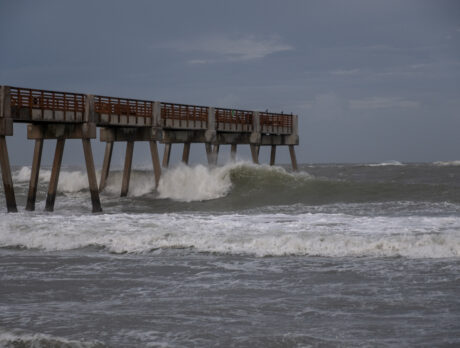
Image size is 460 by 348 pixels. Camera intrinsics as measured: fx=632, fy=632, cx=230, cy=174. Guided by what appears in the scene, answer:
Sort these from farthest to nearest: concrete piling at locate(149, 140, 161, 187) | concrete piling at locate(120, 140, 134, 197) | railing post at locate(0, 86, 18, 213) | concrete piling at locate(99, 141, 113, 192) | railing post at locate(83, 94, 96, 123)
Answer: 1. concrete piling at locate(99, 141, 113, 192)
2. concrete piling at locate(120, 140, 134, 197)
3. concrete piling at locate(149, 140, 161, 187)
4. railing post at locate(83, 94, 96, 123)
5. railing post at locate(0, 86, 18, 213)

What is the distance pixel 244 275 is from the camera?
32.4 ft

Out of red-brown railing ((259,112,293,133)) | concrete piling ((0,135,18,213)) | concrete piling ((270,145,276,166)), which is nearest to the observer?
concrete piling ((0,135,18,213))

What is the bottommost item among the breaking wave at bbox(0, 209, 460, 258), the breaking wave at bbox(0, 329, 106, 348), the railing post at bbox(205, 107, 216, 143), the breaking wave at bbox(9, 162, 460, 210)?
the breaking wave at bbox(0, 329, 106, 348)

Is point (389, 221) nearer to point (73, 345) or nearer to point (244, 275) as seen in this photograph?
point (244, 275)

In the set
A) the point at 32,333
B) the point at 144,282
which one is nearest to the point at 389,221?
the point at 144,282

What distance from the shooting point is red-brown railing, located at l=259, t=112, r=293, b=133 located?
35062mm

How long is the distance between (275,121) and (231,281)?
27.3 meters

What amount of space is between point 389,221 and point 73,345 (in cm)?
1103

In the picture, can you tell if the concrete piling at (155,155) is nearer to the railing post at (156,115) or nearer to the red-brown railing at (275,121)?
the railing post at (156,115)

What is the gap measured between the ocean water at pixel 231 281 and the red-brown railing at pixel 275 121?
15.4 m

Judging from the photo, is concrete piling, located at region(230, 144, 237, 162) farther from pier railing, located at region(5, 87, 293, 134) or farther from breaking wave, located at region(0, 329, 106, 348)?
breaking wave, located at region(0, 329, 106, 348)

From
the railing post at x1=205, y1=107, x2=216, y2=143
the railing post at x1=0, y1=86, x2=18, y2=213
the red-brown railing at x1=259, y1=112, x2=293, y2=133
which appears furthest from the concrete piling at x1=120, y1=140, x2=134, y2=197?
the red-brown railing at x1=259, y1=112, x2=293, y2=133

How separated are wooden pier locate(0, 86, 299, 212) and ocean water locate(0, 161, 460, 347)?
479cm

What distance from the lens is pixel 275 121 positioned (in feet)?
119
